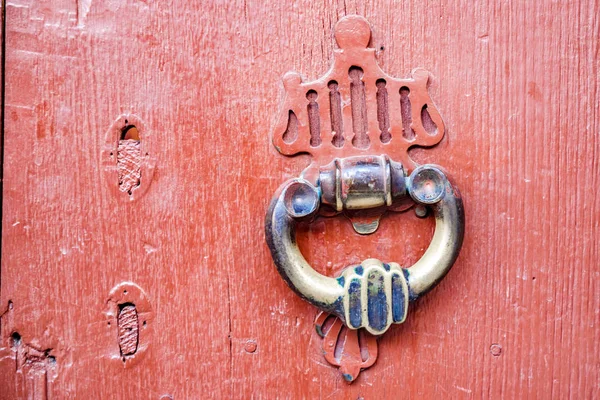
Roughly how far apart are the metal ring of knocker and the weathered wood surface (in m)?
0.05

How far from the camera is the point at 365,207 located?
20.0 inches

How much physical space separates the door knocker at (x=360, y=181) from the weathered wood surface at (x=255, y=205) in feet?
0.07

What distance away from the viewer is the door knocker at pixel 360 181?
1.64ft

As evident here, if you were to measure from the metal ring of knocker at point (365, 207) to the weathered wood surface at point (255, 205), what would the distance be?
0.15ft

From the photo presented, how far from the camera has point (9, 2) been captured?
1.72ft

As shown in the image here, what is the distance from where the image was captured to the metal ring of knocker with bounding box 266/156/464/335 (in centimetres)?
50

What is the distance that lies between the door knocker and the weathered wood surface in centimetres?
2

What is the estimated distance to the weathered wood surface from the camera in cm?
54

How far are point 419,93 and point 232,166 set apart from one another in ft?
0.76

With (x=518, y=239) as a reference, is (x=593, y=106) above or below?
above

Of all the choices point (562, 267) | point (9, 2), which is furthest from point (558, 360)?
point (9, 2)

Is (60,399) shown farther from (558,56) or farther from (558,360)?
(558,56)

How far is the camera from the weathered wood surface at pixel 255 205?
54cm

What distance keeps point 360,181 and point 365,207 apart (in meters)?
0.03
